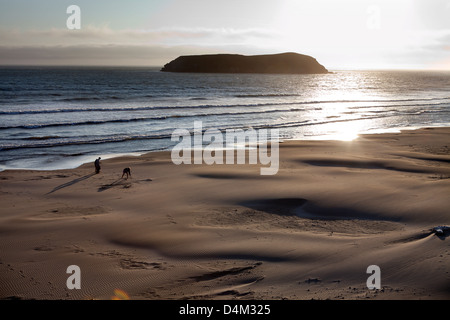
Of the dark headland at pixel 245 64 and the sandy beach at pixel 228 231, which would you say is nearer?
the sandy beach at pixel 228 231

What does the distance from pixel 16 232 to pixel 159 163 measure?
8.35m

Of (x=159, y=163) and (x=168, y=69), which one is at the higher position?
(x=168, y=69)

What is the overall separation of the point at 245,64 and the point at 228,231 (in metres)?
169

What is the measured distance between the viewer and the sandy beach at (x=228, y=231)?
721 cm

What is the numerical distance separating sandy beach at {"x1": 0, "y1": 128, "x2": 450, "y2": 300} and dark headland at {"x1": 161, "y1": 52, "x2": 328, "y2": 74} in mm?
159004

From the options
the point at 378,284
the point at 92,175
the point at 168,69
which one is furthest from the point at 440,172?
the point at 168,69

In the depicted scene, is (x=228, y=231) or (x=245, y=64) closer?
(x=228, y=231)

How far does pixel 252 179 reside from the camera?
14570 millimetres

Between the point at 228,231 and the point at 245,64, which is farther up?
the point at 245,64

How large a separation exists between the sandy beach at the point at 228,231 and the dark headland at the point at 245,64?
159004mm

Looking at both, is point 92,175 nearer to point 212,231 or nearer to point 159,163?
point 159,163

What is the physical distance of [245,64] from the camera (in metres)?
173
